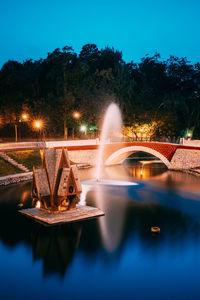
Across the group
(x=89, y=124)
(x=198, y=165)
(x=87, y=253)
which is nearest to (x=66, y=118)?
(x=89, y=124)

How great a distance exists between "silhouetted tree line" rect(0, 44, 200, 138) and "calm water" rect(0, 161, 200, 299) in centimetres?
2718

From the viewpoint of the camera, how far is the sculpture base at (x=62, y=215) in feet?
51.1

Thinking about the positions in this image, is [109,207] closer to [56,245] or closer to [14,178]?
[56,245]

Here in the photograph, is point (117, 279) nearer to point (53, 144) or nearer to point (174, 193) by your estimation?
point (174, 193)

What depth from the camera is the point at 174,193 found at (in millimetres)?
23672

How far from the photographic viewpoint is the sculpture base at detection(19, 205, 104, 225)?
15.6m

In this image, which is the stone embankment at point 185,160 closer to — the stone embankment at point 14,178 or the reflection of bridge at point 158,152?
the reflection of bridge at point 158,152

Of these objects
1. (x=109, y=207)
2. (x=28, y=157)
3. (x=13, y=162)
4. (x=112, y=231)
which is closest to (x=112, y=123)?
(x=28, y=157)

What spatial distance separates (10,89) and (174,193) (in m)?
34.6

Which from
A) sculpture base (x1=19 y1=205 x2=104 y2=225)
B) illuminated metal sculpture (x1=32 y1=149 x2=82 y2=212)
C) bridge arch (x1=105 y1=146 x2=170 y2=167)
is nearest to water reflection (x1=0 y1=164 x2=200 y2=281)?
sculpture base (x1=19 y1=205 x2=104 y2=225)

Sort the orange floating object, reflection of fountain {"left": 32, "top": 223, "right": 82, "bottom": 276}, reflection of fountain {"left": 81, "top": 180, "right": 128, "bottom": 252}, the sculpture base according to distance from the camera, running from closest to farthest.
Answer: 1. reflection of fountain {"left": 32, "top": 223, "right": 82, "bottom": 276}
2. reflection of fountain {"left": 81, "top": 180, "right": 128, "bottom": 252}
3. the orange floating object
4. the sculpture base

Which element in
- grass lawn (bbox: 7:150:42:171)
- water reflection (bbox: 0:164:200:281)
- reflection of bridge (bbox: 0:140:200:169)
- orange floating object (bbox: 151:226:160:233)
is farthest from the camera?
reflection of bridge (bbox: 0:140:200:169)

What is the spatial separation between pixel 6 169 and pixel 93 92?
2311 centimetres

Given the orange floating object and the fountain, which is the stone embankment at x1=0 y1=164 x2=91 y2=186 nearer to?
the fountain
